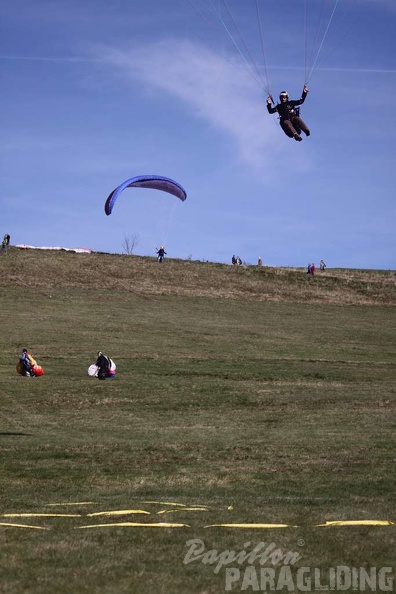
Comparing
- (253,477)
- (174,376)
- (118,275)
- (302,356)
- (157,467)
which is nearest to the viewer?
(253,477)

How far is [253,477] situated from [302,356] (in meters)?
29.4

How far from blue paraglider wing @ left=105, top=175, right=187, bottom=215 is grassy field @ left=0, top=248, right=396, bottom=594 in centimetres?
865

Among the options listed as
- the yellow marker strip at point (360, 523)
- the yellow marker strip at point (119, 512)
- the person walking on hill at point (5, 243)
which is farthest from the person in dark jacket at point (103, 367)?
the person walking on hill at point (5, 243)

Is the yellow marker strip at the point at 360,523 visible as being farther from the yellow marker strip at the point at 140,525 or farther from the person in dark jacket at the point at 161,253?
the person in dark jacket at the point at 161,253

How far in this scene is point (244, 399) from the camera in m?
33.8

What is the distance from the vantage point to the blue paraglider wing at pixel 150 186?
51.3 metres

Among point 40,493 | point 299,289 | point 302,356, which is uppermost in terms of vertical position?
point 299,289

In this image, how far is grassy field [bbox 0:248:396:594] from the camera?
37.8 feet

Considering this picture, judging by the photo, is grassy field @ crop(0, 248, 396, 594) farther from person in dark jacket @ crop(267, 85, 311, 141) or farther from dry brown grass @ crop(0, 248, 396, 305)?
person in dark jacket @ crop(267, 85, 311, 141)

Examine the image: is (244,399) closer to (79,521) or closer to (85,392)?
(85,392)

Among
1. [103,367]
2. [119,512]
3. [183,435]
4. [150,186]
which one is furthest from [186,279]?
[119,512]

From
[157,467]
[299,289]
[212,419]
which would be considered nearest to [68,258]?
[299,289]

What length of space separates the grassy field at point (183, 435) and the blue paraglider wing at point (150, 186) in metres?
8.65

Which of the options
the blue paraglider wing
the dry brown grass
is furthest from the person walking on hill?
the blue paraglider wing
